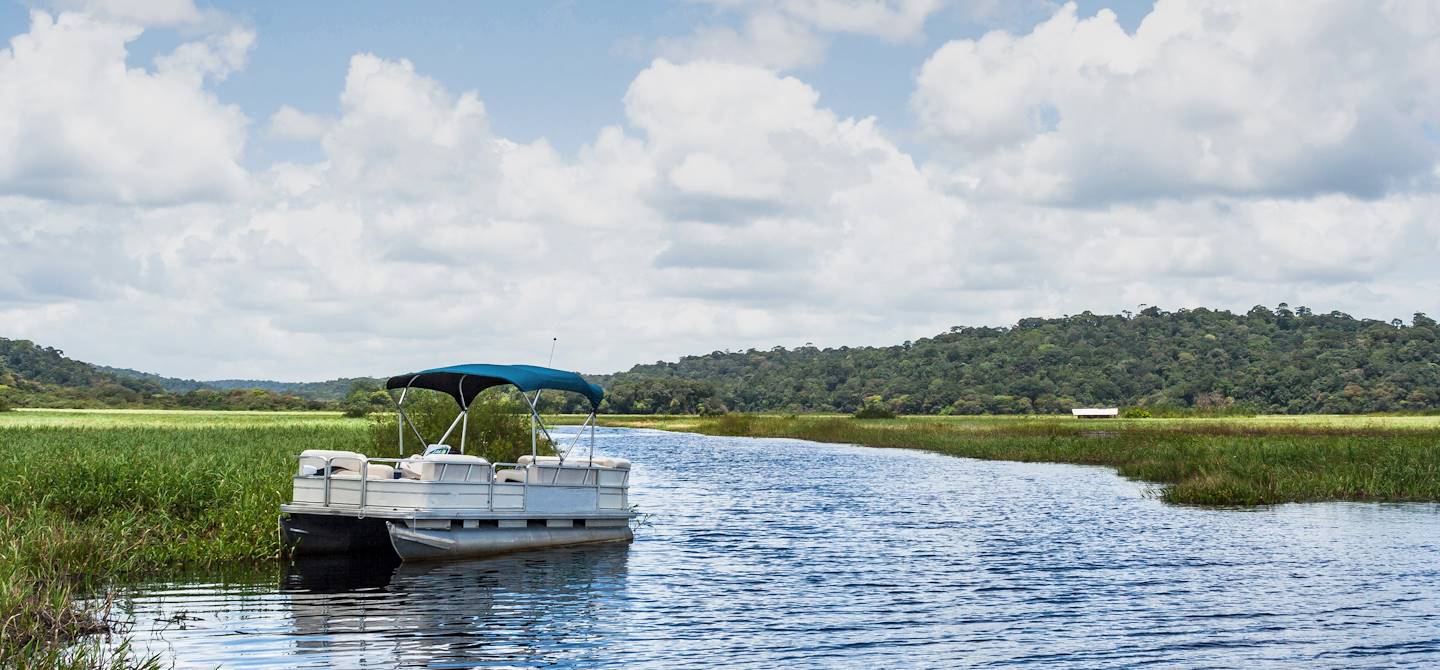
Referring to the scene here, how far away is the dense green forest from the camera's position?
12206 centimetres

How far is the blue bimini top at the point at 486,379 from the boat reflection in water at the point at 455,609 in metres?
3.83

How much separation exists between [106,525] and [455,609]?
797 cm

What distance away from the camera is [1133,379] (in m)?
163

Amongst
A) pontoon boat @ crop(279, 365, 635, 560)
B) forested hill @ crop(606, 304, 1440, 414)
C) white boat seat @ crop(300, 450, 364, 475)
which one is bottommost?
pontoon boat @ crop(279, 365, 635, 560)

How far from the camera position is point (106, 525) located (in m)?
23.8

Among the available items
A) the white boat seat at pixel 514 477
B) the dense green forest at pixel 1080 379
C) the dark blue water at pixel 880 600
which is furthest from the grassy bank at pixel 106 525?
the dense green forest at pixel 1080 379

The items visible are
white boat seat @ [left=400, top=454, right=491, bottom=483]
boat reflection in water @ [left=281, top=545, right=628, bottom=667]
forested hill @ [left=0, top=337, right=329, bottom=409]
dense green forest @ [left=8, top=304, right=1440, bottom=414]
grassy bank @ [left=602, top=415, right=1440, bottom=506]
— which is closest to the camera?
boat reflection in water @ [left=281, top=545, right=628, bottom=667]

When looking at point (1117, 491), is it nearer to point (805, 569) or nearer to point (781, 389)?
point (805, 569)

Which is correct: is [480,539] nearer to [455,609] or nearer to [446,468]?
[446,468]

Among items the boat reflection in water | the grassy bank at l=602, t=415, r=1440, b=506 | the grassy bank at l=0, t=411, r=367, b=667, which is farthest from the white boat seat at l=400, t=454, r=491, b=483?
the grassy bank at l=602, t=415, r=1440, b=506

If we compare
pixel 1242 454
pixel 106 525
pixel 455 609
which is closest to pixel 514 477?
pixel 455 609

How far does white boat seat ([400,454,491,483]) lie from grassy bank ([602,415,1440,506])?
26.7m

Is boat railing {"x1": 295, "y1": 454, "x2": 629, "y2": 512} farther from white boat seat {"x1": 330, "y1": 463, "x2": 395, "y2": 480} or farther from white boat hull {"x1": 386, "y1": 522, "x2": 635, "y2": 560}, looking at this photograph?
white boat hull {"x1": 386, "y1": 522, "x2": 635, "y2": 560}

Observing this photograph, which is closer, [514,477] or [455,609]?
[455,609]
